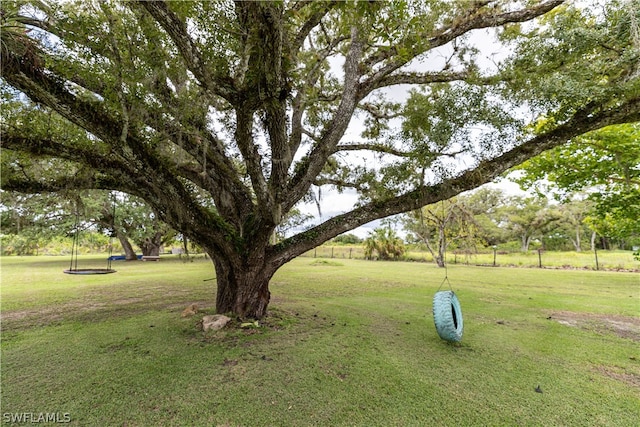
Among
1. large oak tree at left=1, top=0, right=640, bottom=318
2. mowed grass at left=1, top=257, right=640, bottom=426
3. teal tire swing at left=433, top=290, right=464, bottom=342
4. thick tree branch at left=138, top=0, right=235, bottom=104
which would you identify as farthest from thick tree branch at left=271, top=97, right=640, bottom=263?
thick tree branch at left=138, top=0, right=235, bottom=104

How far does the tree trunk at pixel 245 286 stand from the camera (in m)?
4.23

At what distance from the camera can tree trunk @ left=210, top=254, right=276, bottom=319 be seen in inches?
167

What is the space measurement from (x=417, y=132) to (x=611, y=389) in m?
3.55

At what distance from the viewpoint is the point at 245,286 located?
14.0 feet

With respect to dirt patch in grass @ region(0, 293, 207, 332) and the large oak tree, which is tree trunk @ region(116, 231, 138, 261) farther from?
the large oak tree

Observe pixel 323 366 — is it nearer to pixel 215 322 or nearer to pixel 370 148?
pixel 215 322

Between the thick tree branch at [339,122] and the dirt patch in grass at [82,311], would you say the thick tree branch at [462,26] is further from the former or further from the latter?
the dirt patch in grass at [82,311]

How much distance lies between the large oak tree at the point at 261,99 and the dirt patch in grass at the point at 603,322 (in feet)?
9.81

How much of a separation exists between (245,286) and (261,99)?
2.82m

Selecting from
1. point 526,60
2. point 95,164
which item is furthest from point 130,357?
point 526,60

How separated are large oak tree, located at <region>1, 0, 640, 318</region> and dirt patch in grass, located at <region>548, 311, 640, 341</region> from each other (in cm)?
299

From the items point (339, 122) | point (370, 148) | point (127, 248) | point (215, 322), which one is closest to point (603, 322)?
point (370, 148)

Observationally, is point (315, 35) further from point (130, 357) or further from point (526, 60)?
point (130, 357)

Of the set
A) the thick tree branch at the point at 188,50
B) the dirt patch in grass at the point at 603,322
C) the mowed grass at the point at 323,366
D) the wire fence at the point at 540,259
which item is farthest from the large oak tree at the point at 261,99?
the wire fence at the point at 540,259
